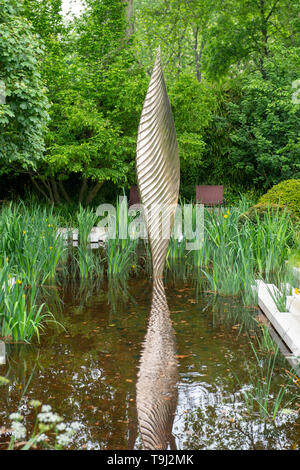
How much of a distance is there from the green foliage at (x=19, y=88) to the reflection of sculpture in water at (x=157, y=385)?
13.0 feet

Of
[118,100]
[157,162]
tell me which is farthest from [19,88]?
[118,100]

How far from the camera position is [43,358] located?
2.93 meters

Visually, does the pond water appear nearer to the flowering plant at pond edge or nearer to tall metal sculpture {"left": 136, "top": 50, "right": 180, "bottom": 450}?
the flowering plant at pond edge

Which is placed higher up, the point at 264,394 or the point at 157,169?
the point at 157,169

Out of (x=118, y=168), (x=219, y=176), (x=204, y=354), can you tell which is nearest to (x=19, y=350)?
(x=204, y=354)

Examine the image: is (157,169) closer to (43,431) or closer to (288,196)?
(288,196)

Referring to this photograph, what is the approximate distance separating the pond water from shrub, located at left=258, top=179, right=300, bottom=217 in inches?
131

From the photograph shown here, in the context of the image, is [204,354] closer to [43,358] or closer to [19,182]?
[43,358]

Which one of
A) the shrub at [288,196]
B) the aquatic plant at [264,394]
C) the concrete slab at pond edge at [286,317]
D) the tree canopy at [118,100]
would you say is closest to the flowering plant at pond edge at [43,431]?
the aquatic plant at [264,394]

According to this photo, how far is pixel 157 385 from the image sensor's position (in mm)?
2566

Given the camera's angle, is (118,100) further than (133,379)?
Yes

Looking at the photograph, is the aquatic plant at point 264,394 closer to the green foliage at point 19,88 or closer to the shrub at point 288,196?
the shrub at point 288,196

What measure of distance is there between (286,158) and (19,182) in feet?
21.5

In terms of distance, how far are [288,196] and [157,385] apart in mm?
5276
